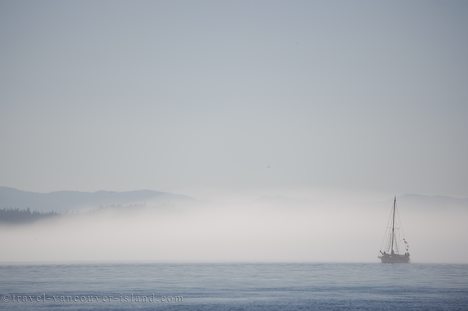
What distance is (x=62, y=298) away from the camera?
119m

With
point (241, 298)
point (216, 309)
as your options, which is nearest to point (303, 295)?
point (241, 298)

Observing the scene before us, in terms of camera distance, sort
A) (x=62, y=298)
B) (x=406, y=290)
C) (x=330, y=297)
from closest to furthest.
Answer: (x=62, y=298) → (x=330, y=297) → (x=406, y=290)

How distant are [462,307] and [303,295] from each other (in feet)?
118

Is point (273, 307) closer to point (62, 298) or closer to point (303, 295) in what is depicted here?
point (303, 295)

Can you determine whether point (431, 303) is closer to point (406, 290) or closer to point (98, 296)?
point (406, 290)

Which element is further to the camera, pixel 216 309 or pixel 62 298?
pixel 62 298

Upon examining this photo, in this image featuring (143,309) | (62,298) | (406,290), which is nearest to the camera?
(143,309)

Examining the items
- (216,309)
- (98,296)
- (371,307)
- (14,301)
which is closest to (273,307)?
(216,309)

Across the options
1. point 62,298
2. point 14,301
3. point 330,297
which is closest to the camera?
point 14,301

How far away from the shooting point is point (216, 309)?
4016 inches

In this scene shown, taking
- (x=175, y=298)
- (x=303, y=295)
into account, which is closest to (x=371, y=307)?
(x=303, y=295)

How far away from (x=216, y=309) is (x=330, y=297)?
3431 cm

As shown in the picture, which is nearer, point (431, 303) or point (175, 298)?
point (431, 303)

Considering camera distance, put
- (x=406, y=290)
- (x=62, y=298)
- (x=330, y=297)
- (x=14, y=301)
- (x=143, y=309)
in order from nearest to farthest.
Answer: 1. (x=143, y=309)
2. (x=14, y=301)
3. (x=62, y=298)
4. (x=330, y=297)
5. (x=406, y=290)
